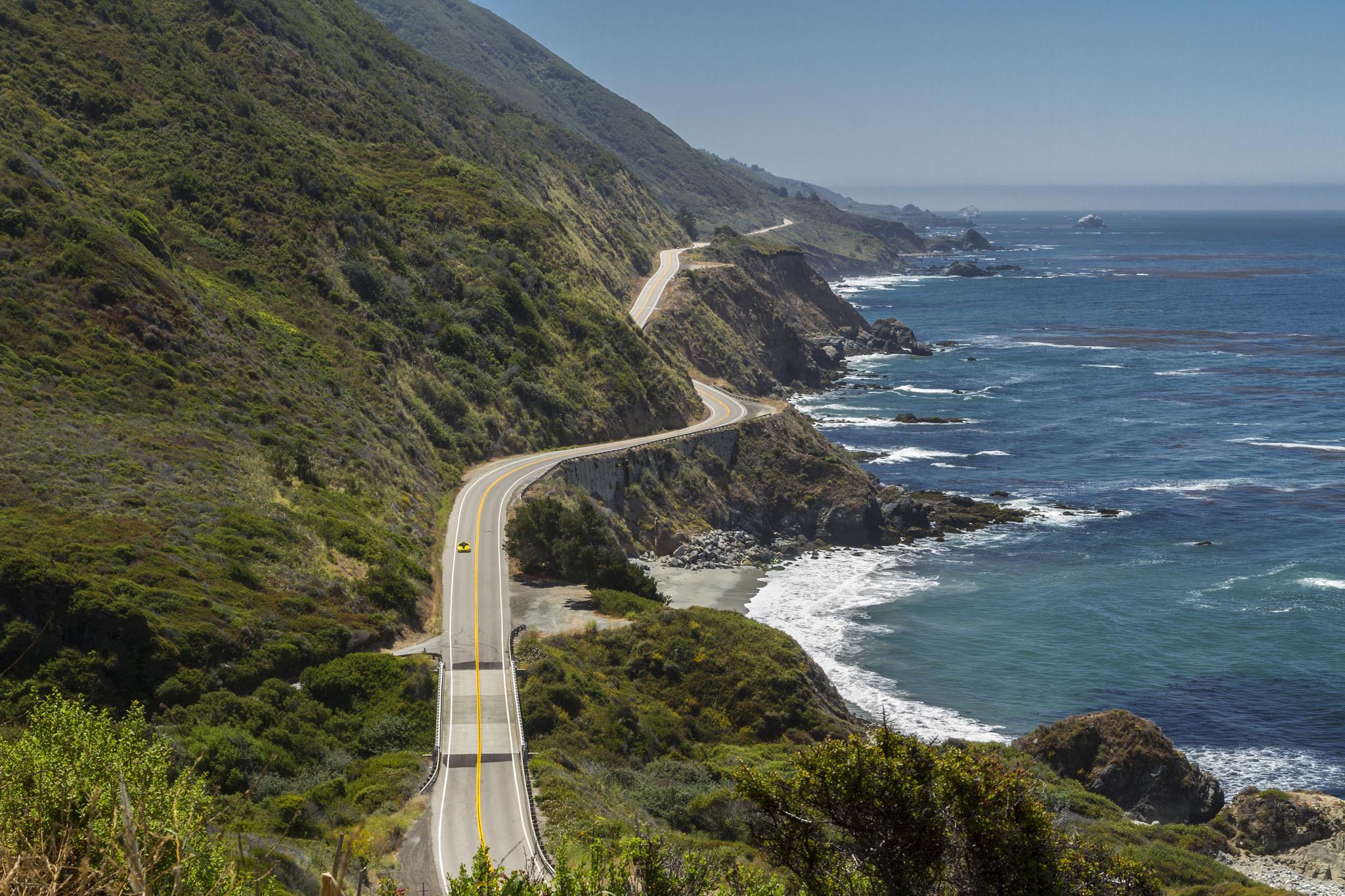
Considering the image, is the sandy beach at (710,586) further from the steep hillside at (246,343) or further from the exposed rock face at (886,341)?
the exposed rock face at (886,341)

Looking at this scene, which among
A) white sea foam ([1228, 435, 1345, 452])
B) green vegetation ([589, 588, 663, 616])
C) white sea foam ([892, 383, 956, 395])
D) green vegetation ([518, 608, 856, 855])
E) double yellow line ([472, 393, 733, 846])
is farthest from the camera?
white sea foam ([892, 383, 956, 395])

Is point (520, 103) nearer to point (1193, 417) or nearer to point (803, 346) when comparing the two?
point (803, 346)

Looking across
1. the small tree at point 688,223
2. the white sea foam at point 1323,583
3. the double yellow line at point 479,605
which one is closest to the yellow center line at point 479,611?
the double yellow line at point 479,605

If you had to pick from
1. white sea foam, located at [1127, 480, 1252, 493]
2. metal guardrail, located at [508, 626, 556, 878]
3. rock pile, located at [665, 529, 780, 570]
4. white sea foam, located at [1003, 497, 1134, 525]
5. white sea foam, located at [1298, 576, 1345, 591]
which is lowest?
white sea foam, located at [1298, 576, 1345, 591]

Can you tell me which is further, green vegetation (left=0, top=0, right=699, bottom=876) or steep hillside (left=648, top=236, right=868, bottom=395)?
steep hillside (left=648, top=236, right=868, bottom=395)

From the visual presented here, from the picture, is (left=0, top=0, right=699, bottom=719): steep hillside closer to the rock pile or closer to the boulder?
the rock pile

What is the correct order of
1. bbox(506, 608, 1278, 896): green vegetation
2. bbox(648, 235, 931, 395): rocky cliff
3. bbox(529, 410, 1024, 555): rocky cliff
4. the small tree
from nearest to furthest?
bbox(506, 608, 1278, 896): green vegetation → bbox(529, 410, 1024, 555): rocky cliff → bbox(648, 235, 931, 395): rocky cliff → the small tree

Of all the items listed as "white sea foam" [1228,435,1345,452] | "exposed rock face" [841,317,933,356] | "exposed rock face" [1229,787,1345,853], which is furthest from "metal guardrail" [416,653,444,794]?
"exposed rock face" [841,317,933,356]

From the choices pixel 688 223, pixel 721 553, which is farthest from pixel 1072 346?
pixel 721 553
